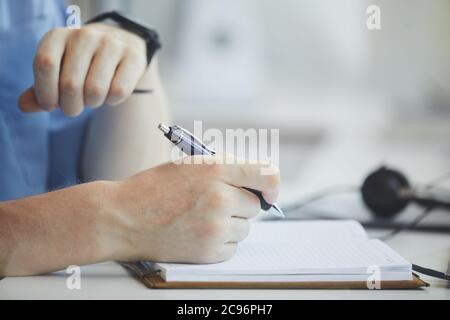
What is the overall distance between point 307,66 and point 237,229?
173 centimetres

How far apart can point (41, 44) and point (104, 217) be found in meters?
0.20

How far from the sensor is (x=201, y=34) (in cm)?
213

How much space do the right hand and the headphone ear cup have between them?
1.03 feet

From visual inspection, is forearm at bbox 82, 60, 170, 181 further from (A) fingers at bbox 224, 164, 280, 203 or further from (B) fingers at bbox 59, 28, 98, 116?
(A) fingers at bbox 224, 164, 280, 203

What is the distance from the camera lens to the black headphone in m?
0.83

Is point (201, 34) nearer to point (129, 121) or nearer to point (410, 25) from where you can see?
point (410, 25)

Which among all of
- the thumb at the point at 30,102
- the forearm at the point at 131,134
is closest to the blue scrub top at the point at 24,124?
the forearm at the point at 131,134

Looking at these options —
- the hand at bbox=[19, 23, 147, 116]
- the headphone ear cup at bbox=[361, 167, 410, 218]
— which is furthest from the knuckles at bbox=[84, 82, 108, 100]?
the headphone ear cup at bbox=[361, 167, 410, 218]

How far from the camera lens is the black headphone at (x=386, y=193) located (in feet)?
2.71

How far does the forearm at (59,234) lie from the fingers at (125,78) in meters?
0.14

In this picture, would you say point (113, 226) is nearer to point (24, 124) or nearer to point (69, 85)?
point (69, 85)

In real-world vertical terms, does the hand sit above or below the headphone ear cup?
above

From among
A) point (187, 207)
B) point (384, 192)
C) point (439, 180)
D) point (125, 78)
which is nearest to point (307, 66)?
point (439, 180)

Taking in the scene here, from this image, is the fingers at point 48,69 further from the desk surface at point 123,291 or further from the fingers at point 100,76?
the desk surface at point 123,291
